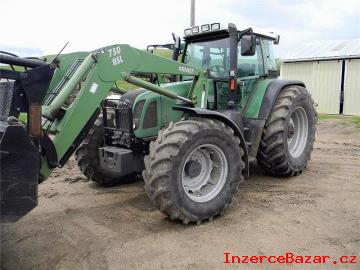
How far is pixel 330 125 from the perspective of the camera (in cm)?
1338

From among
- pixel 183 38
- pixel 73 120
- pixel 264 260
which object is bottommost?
pixel 264 260

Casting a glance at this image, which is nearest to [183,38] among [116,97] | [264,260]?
[116,97]

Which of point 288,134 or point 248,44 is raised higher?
point 248,44

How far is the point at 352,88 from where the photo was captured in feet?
52.9

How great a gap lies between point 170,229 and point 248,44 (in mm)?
2478

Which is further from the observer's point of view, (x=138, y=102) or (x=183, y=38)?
(x=183, y=38)

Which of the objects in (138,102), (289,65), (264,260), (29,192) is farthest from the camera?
(289,65)

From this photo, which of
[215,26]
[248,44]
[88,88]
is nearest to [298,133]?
[248,44]

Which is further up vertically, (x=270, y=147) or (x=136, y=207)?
(x=270, y=147)

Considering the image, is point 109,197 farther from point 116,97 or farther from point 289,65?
point 289,65

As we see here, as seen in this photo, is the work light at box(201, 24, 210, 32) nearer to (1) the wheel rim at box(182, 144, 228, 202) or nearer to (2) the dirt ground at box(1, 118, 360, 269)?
(1) the wheel rim at box(182, 144, 228, 202)

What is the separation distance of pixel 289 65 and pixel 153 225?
16034 millimetres

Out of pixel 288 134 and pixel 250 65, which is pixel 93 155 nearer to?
pixel 250 65

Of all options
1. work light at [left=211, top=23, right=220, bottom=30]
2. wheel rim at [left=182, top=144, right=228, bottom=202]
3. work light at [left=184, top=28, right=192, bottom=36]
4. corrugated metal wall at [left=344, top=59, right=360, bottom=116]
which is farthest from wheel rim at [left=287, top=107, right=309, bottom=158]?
corrugated metal wall at [left=344, top=59, right=360, bottom=116]
